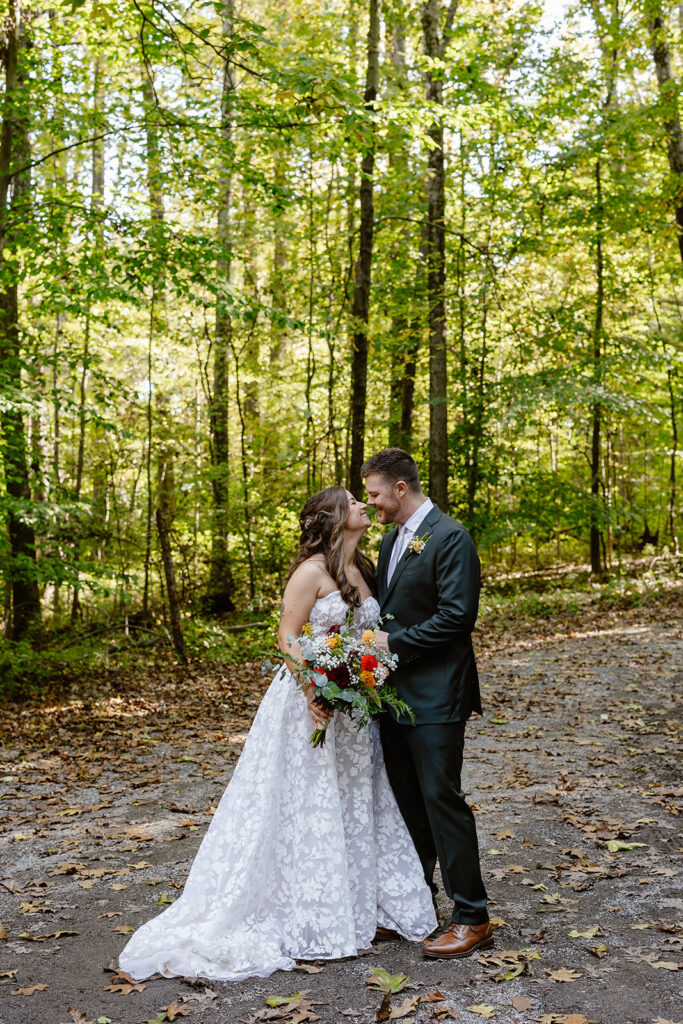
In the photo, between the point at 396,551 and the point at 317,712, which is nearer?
the point at 317,712

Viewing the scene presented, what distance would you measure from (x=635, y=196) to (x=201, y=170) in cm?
964

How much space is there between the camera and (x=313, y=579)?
14.0 feet

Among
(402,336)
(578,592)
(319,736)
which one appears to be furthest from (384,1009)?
(578,592)

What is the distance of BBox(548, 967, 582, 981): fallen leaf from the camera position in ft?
12.1

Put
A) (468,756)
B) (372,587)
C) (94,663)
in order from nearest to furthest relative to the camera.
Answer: (372,587) → (468,756) → (94,663)

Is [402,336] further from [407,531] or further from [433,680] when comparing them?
[433,680]

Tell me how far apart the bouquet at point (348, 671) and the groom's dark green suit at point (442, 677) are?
129mm

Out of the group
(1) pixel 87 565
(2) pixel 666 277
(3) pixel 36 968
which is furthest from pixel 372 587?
(2) pixel 666 277

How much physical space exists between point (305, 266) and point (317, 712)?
42.8 feet

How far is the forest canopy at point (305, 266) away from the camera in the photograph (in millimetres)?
10086

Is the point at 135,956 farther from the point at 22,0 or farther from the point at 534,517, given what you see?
the point at 534,517

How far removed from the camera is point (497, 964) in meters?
3.84

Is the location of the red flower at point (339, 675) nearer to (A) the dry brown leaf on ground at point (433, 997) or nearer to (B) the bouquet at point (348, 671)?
(B) the bouquet at point (348, 671)

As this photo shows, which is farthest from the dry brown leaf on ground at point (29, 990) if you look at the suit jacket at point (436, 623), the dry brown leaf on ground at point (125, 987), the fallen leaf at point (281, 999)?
the suit jacket at point (436, 623)
